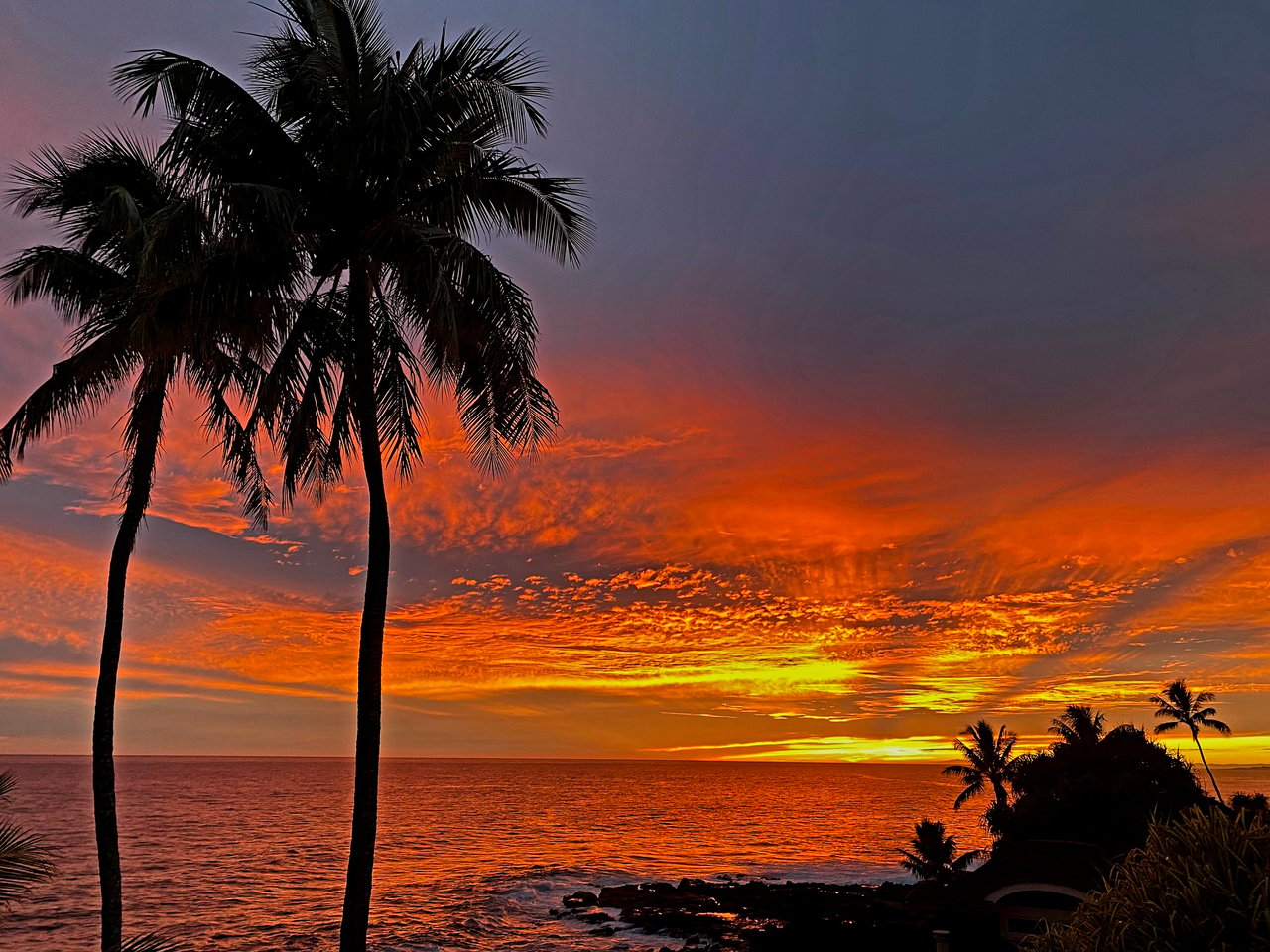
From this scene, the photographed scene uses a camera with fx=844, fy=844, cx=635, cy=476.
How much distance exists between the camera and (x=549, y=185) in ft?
47.4

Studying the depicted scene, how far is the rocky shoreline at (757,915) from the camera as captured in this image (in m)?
37.3

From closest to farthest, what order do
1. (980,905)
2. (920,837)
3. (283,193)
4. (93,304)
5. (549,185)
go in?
(283,193)
(549,185)
(93,304)
(980,905)
(920,837)

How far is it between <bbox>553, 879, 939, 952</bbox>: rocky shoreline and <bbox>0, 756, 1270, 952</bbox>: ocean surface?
226 cm

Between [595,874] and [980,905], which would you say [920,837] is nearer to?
[595,874]

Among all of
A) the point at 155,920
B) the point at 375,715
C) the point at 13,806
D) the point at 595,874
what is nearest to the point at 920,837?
the point at 595,874

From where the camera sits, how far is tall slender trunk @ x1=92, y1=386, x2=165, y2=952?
14.9m

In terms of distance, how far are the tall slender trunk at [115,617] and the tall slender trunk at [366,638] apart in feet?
17.0

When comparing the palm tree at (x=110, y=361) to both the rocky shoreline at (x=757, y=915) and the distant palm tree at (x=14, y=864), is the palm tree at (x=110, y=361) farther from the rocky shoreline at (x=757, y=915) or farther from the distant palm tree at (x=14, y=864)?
the rocky shoreline at (x=757, y=915)

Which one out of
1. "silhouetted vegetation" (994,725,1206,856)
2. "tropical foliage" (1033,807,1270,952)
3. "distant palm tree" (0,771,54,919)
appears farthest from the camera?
"silhouetted vegetation" (994,725,1206,856)

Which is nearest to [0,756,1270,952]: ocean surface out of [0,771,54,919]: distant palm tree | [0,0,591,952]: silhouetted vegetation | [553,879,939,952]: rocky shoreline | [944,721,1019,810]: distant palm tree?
[553,879,939,952]: rocky shoreline

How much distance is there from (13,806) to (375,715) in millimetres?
129924

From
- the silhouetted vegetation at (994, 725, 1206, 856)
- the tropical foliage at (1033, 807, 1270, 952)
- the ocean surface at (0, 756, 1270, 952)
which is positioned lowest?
the ocean surface at (0, 756, 1270, 952)

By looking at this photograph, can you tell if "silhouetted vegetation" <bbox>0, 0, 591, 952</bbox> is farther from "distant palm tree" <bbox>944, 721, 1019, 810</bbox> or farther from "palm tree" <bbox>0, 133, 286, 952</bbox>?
"distant palm tree" <bbox>944, 721, 1019, 810</bbox>

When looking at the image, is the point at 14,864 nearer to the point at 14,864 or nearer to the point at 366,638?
the point at 14,864
